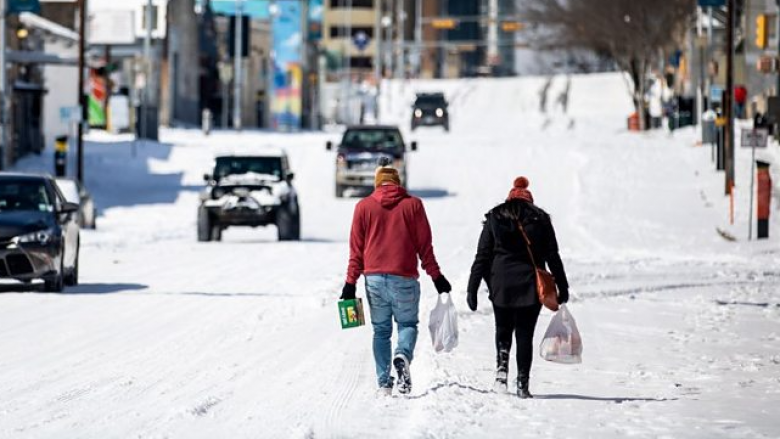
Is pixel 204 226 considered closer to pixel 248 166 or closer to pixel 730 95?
pixel 248 166

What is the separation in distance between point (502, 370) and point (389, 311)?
89 cm

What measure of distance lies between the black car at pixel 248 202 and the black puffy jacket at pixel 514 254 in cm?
2275

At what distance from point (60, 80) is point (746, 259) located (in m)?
51.6

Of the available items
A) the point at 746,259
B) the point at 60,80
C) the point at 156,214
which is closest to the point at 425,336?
the point at 746,259

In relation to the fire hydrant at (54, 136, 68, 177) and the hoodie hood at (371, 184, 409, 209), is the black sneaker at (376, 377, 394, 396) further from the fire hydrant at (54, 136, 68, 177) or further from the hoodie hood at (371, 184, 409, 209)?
the fire hydrant at (54, 136, 68, 177)

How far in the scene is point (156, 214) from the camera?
48.8 meters

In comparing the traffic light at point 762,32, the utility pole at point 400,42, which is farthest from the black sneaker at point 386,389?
the utility pole at point 400,42

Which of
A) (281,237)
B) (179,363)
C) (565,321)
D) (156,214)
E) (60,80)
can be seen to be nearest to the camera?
(565,321)

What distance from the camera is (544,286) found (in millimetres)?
12727

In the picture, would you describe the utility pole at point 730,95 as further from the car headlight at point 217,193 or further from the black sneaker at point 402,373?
the black sneaker at point 402,373

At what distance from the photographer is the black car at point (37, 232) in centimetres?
2234

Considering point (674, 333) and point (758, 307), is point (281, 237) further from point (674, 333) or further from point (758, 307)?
point (674, 333)

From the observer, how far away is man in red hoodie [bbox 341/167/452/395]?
1272cm

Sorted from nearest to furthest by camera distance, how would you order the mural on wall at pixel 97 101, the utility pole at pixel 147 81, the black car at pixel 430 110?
the utility pole at pixel 147 81
the black car at pixel 430 110
the mural on wall at pixel 97 101
